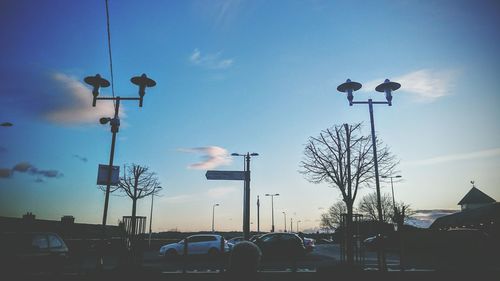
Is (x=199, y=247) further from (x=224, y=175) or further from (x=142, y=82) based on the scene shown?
(x=142, y=82)

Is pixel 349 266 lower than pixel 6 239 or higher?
lower

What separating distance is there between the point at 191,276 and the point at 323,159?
1942cm

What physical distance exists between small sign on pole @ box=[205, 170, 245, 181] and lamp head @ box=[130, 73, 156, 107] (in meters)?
8.18

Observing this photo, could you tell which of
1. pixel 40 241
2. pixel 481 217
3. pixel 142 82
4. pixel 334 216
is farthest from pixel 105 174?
pixel 334 216

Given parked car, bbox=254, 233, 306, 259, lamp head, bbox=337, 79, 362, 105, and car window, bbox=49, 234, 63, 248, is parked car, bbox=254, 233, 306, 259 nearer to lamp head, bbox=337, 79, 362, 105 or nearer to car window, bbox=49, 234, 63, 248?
car window, bbox=49, 234, 63, 248

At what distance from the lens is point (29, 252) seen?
9711 mm

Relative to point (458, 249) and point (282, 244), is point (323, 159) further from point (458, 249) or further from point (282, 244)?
point (458, 249)

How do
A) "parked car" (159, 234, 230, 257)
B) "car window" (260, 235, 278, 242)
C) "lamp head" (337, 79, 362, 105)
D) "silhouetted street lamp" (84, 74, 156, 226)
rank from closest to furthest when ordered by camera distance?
"silhouetted street lamp" (84, 74, 156, 226)
"lamp head" (337, 79, 362, 105)
"car window" (260, 235, 278, 242)
"parked car" (159, 234, 230, 257)

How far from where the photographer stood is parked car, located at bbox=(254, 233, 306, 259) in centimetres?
1982

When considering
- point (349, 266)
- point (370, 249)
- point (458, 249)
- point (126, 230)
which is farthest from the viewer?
point (370, 249)

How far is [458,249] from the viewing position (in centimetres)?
2603

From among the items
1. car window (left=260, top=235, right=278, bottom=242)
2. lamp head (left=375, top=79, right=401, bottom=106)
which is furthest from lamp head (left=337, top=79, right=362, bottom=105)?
car window (left=260, top=235, right=278, bottom=242)

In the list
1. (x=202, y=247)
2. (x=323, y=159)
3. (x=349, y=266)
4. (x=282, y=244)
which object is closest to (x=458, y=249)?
(x=323, y=159)

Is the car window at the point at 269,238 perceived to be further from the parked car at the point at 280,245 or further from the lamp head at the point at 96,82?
the lamp head at the point at 96,82
